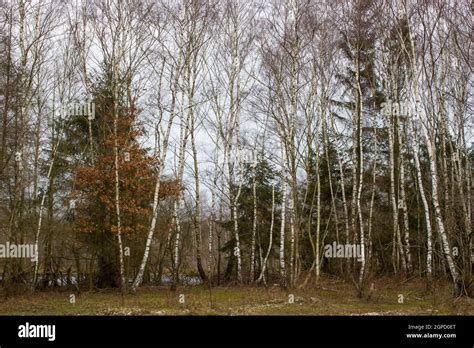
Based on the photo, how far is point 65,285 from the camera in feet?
66.8

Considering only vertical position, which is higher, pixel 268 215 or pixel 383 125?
pixel 383 125

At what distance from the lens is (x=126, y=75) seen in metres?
16.6

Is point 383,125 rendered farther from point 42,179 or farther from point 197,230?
point 42,179

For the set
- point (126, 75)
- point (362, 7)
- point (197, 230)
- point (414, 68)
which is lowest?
point (197, 230)

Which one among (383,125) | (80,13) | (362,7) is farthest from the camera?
(383,125)

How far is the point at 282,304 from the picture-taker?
13.1m

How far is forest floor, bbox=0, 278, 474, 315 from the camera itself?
453 inches

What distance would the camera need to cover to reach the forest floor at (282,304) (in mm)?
11508

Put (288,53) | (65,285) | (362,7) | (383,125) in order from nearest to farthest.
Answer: (362,7) < (288,53) < (65,285) < (383,125)

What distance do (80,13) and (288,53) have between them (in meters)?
8.70

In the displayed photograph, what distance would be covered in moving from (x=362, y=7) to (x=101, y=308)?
12.1 m
